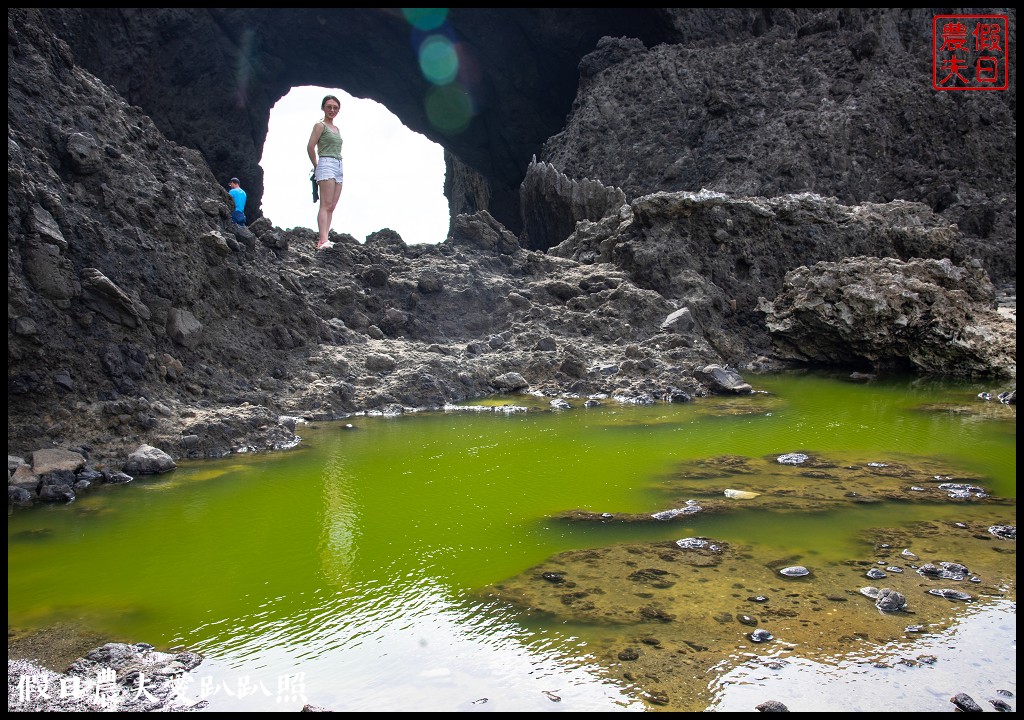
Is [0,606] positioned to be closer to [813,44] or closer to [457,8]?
[813,44]

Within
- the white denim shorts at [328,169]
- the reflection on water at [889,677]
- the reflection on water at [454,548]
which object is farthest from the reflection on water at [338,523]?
the white denim shorts at [328,169]

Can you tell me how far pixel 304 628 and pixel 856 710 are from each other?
169 cm

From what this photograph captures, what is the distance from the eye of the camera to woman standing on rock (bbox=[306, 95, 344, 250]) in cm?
779

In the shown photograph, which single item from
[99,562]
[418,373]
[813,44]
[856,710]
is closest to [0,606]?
[99,562]

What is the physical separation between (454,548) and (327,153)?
5948 millimetres

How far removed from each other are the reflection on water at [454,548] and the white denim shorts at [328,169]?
3481 millimetres

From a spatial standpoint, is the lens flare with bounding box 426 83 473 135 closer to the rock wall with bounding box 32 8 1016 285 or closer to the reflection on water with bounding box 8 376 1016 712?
the rock wall with bounding box 32 8 1016 285

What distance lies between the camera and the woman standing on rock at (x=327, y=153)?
7.79 m

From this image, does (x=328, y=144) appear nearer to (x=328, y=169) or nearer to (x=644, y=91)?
(x=328, y=169)

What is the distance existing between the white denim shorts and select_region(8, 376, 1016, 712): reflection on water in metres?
3.48

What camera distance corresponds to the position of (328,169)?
26.4 feet

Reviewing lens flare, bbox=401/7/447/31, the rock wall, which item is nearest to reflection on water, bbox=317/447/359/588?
the rock wall

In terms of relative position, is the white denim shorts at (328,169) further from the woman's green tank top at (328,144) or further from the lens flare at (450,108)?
the lens flare at (450,108)

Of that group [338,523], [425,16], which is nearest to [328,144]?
[338,523]
